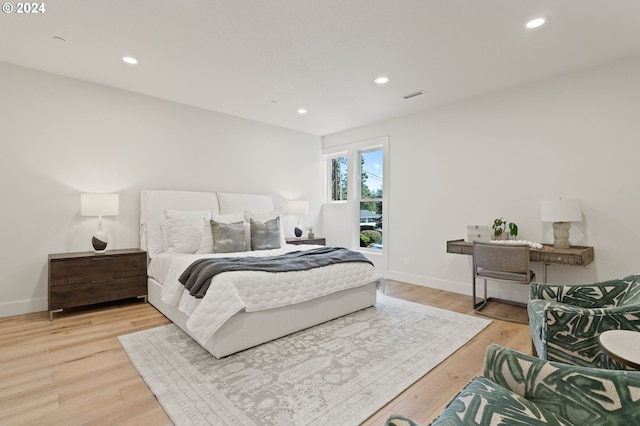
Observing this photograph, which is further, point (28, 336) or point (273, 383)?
point (28, 336)

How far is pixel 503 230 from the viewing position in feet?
12.6

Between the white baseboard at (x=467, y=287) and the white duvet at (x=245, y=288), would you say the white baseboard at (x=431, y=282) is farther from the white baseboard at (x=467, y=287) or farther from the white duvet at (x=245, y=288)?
the white duvet at (x=245, y=288)

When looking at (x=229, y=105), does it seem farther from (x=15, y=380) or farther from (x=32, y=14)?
(x=15, y=380)

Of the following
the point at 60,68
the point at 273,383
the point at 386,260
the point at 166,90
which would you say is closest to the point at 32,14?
the point at 60,68

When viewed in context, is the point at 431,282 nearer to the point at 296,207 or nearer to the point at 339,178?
the point at 296,207

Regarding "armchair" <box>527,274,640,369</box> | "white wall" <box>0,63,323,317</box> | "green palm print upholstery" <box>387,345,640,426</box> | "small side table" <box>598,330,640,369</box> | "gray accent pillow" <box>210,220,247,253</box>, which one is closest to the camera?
"green palm print upholstery" <box>387,345,640,426</box>

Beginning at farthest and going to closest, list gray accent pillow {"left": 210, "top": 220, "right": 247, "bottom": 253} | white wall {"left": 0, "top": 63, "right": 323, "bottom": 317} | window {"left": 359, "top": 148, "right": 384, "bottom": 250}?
1. window {"left": 359, "top": 148, "right": 384, "bottom": 250}
2. gray accent pillow {"left": 210, "top": 220, "right": 247, "bottom": 253}
3. white wall {"left": 0, "top": 63, "right": 323, "bottom": 317}

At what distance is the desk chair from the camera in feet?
10.4

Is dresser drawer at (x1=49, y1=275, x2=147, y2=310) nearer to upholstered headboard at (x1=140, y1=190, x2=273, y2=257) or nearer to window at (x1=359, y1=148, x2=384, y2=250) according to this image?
upholstered headboard at (x1=140, y1=190, x2=273, y2=257)

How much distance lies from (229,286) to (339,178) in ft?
13.8

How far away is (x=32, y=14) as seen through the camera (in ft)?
7.96

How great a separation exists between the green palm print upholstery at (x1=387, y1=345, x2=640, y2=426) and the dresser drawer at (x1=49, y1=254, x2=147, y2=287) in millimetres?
3745

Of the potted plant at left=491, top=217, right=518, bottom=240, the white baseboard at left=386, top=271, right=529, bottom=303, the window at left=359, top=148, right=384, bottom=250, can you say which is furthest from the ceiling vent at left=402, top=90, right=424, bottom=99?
the white baseboard at left=386, top=271, right=529, bottom=303

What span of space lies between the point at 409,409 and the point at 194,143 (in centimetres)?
431
